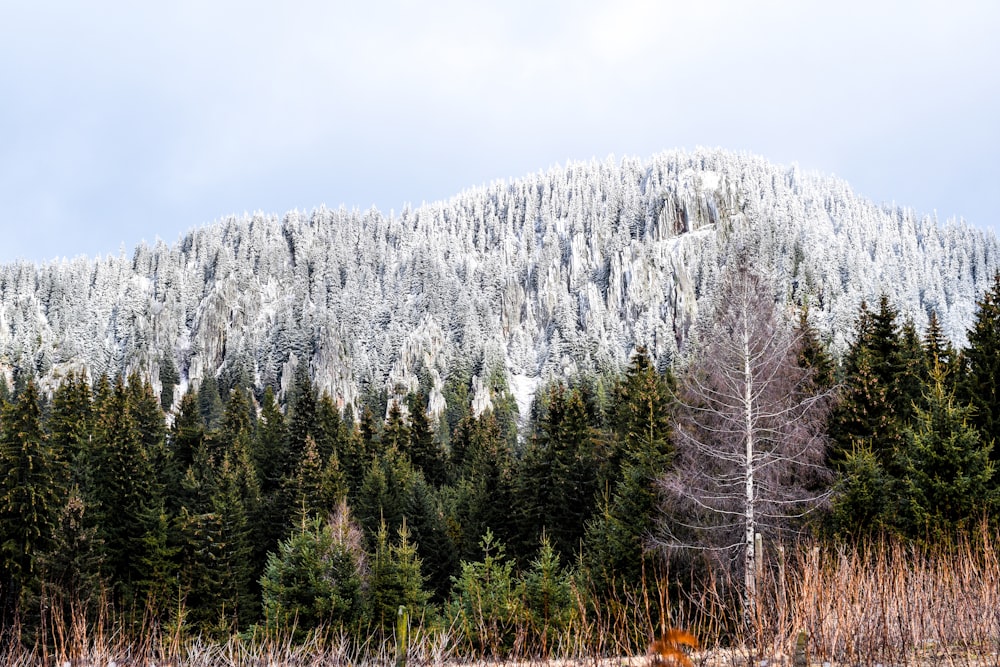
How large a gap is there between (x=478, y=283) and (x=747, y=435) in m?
145

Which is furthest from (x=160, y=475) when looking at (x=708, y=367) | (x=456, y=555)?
(x=708, y=367)

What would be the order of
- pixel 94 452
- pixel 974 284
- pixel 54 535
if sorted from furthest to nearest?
pixel 974 284, pixel 94 452, pixel 54 535

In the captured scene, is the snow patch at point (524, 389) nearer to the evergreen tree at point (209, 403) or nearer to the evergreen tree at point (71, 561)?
the evergreen tree at point (209, 403)

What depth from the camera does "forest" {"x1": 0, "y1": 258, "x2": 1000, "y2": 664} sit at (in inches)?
554

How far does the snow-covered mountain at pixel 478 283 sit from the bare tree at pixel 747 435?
90484mm

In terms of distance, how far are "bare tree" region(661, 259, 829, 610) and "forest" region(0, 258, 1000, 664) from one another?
0.08 m

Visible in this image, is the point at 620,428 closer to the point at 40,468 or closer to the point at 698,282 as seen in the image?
the point at 40,468

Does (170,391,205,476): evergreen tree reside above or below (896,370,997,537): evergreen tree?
above

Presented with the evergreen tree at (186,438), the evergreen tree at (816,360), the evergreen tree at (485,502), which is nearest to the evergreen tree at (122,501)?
the evergreen tree at (186,438)

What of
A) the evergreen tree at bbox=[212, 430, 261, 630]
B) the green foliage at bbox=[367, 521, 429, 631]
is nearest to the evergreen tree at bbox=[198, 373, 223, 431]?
the evergreen tree at bbox=[212, 430, 261, 630]

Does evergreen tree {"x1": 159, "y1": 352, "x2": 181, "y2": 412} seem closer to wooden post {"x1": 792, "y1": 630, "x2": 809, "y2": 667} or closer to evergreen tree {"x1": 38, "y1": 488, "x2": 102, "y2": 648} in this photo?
evergreen tree {"x1": 38, "y1": 488, "x2": 102, "y2": 648}

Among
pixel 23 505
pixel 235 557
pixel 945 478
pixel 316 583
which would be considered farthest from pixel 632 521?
pixel 23 505

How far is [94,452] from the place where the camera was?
40.6 m

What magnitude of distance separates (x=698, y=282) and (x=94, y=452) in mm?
118170
